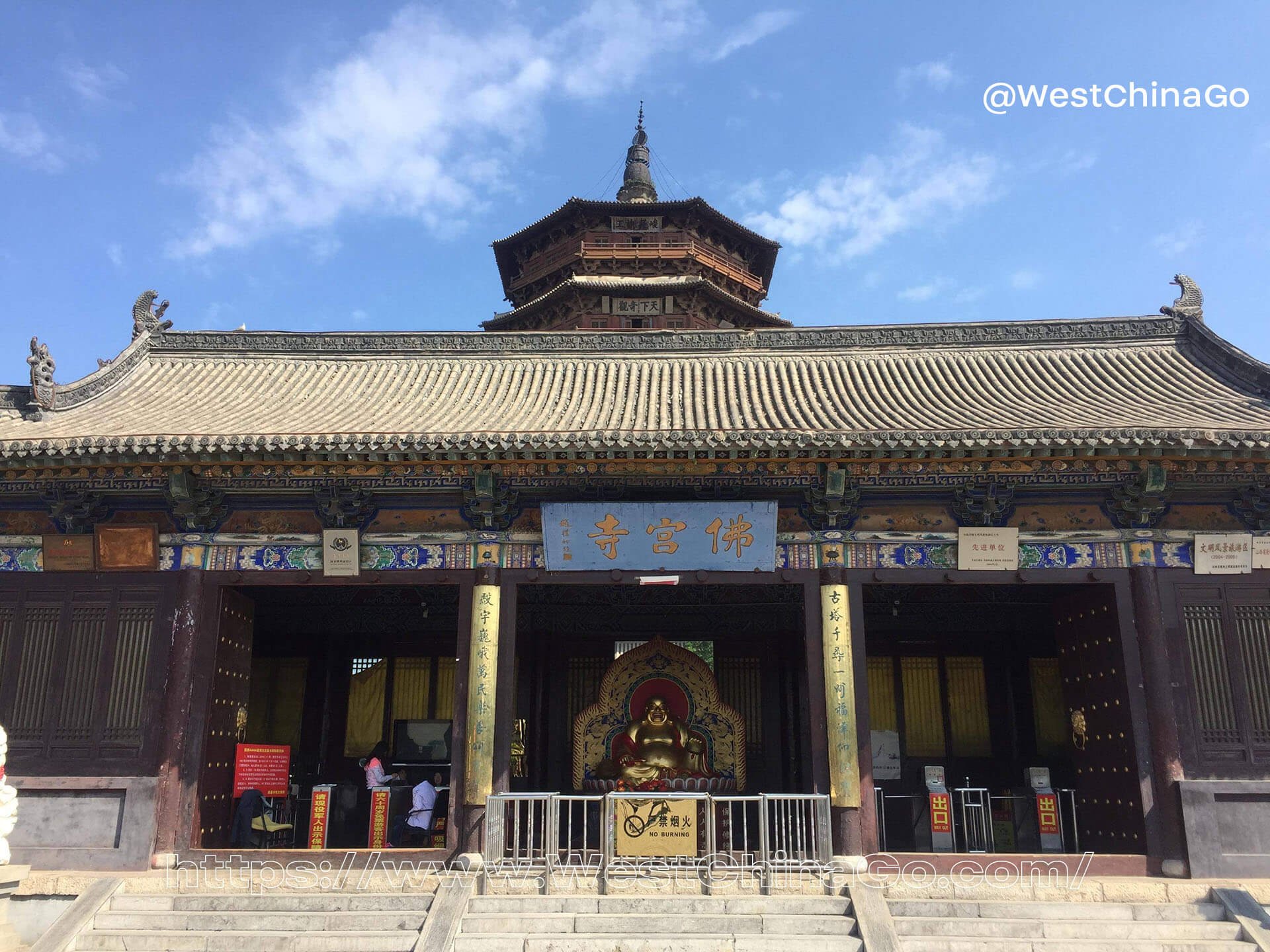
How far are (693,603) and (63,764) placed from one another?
844 cm

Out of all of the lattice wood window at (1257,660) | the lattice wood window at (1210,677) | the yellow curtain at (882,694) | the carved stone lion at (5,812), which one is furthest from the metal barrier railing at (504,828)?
the lattice wood window at (1257,660)

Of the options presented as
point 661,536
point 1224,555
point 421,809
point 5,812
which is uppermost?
point 661,536

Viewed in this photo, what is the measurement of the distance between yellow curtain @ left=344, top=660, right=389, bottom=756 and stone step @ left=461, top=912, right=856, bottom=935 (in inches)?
278

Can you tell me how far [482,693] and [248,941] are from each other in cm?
316

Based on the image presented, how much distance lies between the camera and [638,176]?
26.6m

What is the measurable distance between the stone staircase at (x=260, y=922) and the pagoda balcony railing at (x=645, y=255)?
54.0 feet

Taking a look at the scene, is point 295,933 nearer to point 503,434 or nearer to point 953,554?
point 503,434

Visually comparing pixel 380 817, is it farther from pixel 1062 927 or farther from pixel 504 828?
pixel 1062 927

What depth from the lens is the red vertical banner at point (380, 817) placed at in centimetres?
1127

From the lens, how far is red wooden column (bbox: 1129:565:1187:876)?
9516 millimetres

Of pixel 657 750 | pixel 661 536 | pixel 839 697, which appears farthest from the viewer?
pixel 657 750

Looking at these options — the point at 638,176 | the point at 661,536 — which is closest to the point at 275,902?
the point at 661,536

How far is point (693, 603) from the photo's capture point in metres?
14.4

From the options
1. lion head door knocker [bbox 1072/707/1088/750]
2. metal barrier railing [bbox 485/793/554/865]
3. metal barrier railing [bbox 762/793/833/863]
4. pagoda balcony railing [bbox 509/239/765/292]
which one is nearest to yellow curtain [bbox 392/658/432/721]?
metal barrier railing [bbox 485/793/554/865]
